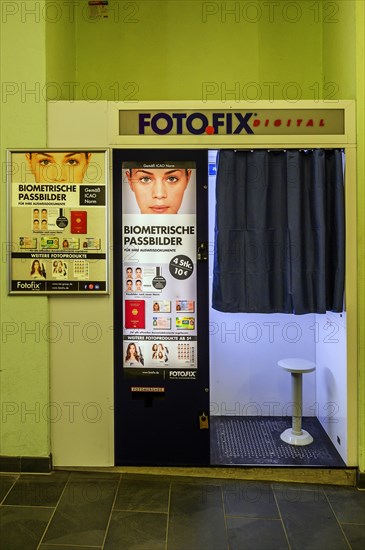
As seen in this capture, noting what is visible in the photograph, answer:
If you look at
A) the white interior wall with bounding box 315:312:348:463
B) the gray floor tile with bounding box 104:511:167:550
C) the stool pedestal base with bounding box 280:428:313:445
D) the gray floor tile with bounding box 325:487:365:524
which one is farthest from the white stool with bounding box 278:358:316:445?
the gray floor tile with bounding box 104:511:167:550

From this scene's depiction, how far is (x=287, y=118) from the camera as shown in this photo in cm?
279

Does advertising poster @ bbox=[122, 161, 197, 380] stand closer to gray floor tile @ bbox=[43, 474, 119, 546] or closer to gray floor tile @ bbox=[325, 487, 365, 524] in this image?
gray floor tile @ bbox=[43, 474, 119, 546]

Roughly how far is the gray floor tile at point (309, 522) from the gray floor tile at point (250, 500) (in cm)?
6

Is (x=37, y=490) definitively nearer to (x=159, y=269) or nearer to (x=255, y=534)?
(x=255, y=534)

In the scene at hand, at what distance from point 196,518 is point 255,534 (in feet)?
1.05

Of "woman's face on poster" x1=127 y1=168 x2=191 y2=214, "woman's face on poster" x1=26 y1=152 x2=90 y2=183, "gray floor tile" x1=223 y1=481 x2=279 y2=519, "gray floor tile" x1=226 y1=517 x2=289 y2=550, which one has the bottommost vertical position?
"gray floor tile" x1=226 y1=517 x2=289 y2=550

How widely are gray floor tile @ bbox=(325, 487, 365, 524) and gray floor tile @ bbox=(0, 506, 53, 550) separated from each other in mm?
1566

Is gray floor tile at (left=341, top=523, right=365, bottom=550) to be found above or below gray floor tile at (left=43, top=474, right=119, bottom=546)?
below

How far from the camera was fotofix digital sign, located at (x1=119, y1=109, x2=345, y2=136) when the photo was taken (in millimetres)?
2781

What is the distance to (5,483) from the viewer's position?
8.78 feet

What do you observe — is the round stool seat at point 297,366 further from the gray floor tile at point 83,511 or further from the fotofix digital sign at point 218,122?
the fotofix digital sign at point 218,122

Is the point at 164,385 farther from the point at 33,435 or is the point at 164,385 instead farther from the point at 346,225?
the point at 346,225

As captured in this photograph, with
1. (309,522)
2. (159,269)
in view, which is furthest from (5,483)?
(309,522)

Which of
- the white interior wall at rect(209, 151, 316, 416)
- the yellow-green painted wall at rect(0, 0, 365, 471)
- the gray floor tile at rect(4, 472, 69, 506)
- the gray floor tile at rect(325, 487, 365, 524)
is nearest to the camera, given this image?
the gray floor tile at rect(325, 487, 365, 524)
